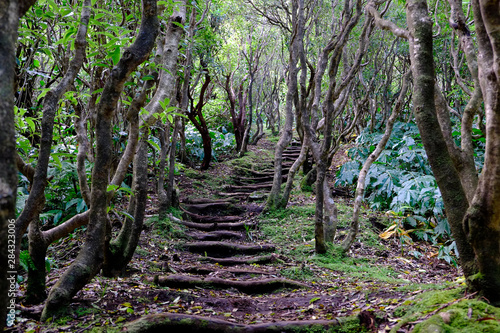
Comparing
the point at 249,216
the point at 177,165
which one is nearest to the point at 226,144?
the point at 177,165

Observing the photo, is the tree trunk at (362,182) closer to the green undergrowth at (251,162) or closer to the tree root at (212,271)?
the tree root at (212,271)

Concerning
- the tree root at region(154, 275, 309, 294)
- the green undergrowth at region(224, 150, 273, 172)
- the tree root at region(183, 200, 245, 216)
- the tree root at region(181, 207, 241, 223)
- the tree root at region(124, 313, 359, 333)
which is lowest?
the tree root at region(154, 275, 309, 294)

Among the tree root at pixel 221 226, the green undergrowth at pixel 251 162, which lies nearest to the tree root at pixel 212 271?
the tree root at pixel 221 226

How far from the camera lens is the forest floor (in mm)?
2820

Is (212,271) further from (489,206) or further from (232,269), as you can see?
(489,206)

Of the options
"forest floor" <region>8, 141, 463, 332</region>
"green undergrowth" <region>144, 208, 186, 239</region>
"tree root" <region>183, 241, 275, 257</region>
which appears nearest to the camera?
"forest floor" <region>8, 141, 463, 332</region>

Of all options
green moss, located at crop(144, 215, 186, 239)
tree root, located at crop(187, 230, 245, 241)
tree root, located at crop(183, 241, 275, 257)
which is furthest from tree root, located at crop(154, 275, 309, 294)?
tree root, located at crop(187, 230, 245, 241)

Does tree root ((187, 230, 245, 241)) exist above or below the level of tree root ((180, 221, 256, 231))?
below

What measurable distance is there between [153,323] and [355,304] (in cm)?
174

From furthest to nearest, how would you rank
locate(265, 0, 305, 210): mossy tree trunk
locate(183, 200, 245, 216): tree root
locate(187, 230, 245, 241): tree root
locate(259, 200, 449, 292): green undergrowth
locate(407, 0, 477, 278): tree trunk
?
1. locate(183, 200, 245, 216): tree root
2. locate(265, 0, 305, 210): mossy tree trunk
3. locate(187, 230, 245, 241): tree root
4. locate(259, 200, 449, 292): green undergrowth
5. locate(407, 0, 477, 278): tree trunk

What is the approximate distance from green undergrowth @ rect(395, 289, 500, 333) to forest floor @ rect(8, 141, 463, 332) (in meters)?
0.13

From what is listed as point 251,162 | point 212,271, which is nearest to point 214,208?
point 212,271

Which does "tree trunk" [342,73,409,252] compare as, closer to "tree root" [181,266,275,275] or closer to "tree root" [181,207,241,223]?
"tree root" [181,266,275,275]

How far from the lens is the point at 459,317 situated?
2033 millimetres
